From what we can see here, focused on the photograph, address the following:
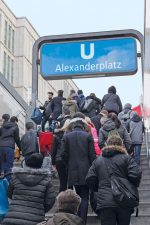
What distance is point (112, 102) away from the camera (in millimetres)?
11688

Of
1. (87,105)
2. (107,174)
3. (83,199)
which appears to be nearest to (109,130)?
(83,199)

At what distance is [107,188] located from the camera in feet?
19.3

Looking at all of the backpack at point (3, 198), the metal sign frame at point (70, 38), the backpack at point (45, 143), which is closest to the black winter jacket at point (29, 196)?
the backpack at point (3, 198)

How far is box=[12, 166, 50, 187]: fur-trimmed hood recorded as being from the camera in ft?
19.7

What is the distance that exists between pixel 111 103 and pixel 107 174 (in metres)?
5.83

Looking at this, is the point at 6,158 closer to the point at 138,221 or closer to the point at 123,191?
the point at 138,221

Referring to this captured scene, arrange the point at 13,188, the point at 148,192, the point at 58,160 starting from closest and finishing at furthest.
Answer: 1. the point at 13,188
2. the point at 58,160
3. the point at 148,192

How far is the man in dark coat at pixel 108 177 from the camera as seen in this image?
18.9 ft

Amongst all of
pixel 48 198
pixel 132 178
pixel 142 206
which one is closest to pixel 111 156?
pixel 132 178

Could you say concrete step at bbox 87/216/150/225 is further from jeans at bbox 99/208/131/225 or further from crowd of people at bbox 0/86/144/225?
jeans at bbox 99/208/131/225

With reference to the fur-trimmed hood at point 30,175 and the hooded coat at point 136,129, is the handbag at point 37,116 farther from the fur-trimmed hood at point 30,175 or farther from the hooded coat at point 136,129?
the fur-trimmed hood at point 30,175

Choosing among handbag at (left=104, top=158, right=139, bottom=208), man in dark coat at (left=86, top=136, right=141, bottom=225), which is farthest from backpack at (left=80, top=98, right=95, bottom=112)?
handbag at (left=104, top=158, right=139, bottom=208)

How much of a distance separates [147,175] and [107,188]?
393 cm

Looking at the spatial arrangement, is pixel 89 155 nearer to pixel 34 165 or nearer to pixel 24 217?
pixel 34 165
